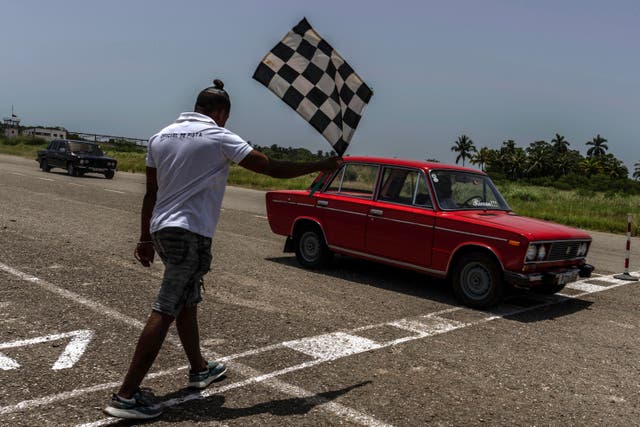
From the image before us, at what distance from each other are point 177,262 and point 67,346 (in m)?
1.79

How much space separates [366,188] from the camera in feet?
26.7

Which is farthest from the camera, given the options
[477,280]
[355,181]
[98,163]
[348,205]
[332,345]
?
[98,163]

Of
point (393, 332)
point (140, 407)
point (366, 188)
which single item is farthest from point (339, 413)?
point (366, 188)

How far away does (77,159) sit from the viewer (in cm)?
2508

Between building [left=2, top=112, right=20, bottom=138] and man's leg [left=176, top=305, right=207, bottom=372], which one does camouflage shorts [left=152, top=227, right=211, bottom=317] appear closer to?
man's leg [left=176, top=305, right=207, bottom=372]

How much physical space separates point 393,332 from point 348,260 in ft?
12.4

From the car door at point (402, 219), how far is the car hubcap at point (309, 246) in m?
0.98

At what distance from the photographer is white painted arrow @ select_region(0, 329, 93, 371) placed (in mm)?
4352

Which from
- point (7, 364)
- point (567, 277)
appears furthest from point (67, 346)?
point (567, 277)

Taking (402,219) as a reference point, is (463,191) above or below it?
above

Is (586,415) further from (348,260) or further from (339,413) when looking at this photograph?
(348,260)

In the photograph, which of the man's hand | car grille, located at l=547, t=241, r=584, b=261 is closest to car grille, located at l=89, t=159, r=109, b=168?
car grille, located at l=547, t=241, r=584, b=261

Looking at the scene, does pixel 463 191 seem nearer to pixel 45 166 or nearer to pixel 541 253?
pixel 541 253

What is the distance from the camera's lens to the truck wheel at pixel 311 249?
8469mm
